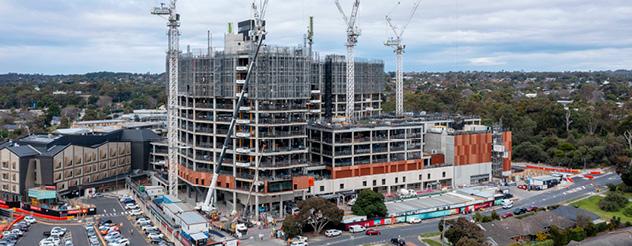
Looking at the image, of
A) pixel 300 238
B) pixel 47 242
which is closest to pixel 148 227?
pixel 47 242

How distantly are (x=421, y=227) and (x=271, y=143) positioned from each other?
1658 cm

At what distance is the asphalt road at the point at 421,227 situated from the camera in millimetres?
48750

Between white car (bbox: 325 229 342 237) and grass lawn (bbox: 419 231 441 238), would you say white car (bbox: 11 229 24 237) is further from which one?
grass lawn (bbox: 419 231 441 238)

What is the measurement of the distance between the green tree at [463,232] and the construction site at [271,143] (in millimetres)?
17704

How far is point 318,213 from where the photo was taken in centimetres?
4991

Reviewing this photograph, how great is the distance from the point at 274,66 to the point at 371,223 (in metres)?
17.9

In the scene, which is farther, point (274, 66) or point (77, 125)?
point (77, 125)

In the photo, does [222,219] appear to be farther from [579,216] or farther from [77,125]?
[77,125]

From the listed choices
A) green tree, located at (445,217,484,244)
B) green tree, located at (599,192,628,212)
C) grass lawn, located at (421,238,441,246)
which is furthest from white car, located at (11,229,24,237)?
green tree, located at (599,192,628,212)

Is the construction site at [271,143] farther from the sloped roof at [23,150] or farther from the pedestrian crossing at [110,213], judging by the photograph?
the sloped roof at [23,150]

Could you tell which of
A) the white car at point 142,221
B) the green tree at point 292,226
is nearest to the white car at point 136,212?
the white car at point 142,221

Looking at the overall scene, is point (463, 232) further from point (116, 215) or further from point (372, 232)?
point (116, 215)

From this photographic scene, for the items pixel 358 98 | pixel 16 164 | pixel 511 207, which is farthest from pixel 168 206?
pixel 358 98

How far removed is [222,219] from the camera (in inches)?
2210
